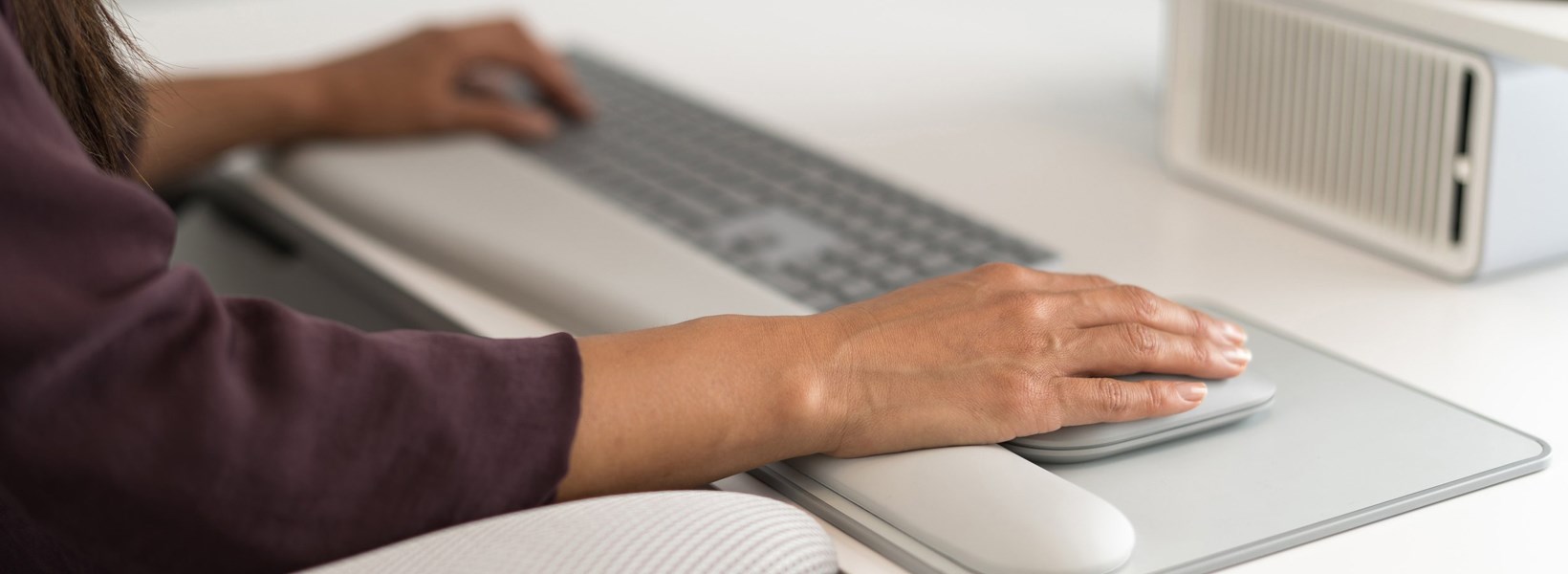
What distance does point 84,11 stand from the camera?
2.12ft

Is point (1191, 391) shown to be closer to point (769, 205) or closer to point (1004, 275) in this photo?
point (1004, 275)

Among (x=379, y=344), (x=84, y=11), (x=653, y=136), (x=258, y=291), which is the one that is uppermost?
(x=84, y=11)

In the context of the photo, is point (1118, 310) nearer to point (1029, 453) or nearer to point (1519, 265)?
point (1029, 453)

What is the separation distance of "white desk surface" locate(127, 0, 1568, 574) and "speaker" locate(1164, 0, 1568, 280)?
2 cm

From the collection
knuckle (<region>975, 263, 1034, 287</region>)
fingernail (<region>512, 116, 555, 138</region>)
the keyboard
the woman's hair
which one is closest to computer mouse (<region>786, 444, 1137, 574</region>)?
knuckle (<region>975, 263, 1034, 287</region>)

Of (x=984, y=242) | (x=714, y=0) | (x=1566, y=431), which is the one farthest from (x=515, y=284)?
(x=714, y=0)

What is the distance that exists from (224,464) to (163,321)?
0.06m

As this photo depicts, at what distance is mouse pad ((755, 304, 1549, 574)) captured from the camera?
2.04ft

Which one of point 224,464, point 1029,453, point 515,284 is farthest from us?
point 515,284

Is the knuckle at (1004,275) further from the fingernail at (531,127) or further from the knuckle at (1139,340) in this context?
the fingernail at (531,127)

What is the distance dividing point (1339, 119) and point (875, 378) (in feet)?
1.58

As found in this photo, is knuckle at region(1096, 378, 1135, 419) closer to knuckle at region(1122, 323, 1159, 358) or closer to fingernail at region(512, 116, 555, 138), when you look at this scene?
knuckle at region(1122, 323, 1159, 358)

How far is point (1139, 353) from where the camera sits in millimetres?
702

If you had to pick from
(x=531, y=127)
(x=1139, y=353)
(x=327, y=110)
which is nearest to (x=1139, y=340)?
(x=1139, y=353)
